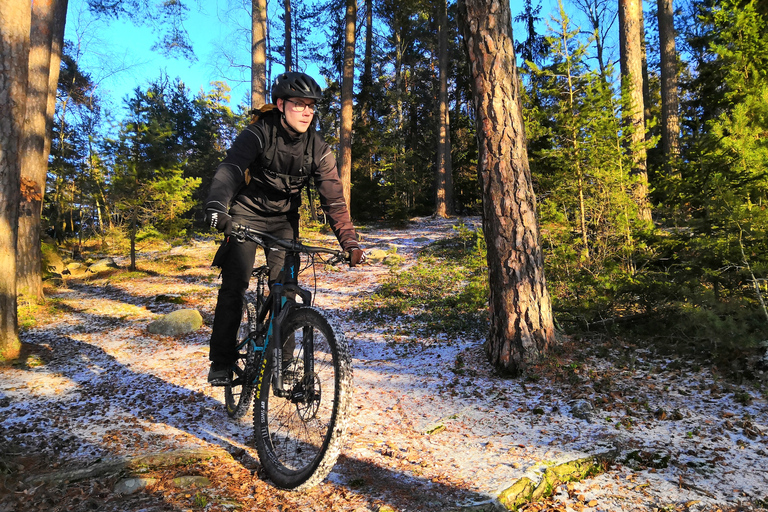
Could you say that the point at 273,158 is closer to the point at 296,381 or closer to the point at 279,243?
the point at 279,243

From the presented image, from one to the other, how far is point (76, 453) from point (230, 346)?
3.97 ft

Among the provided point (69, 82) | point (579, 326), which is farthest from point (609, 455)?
point (69, 82)

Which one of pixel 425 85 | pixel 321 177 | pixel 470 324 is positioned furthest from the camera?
pixel 425 85

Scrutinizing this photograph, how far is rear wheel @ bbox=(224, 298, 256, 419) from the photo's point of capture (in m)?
3.22

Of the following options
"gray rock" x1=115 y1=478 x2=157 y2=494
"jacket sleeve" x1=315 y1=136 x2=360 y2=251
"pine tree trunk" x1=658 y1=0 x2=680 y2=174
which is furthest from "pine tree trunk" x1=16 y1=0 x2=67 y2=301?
"pine tree trunk" x1=658 y1=0 x2=680 y2=174

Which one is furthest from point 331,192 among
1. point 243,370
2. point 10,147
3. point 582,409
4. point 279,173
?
point 10,147

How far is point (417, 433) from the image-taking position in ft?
11.2

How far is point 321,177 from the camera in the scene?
3301 millimetres

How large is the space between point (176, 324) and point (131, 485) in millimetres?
5019

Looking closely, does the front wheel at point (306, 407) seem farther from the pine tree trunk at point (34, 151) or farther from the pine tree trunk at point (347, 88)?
the pine tree trunk at point (347, 88)

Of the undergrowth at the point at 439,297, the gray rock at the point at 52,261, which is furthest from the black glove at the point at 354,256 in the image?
the gray rock at the point at 52,261

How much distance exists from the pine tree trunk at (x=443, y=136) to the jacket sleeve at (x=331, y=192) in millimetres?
17310

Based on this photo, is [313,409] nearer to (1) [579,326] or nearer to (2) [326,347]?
(2) [326,347]

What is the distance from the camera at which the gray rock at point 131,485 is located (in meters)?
2.48
